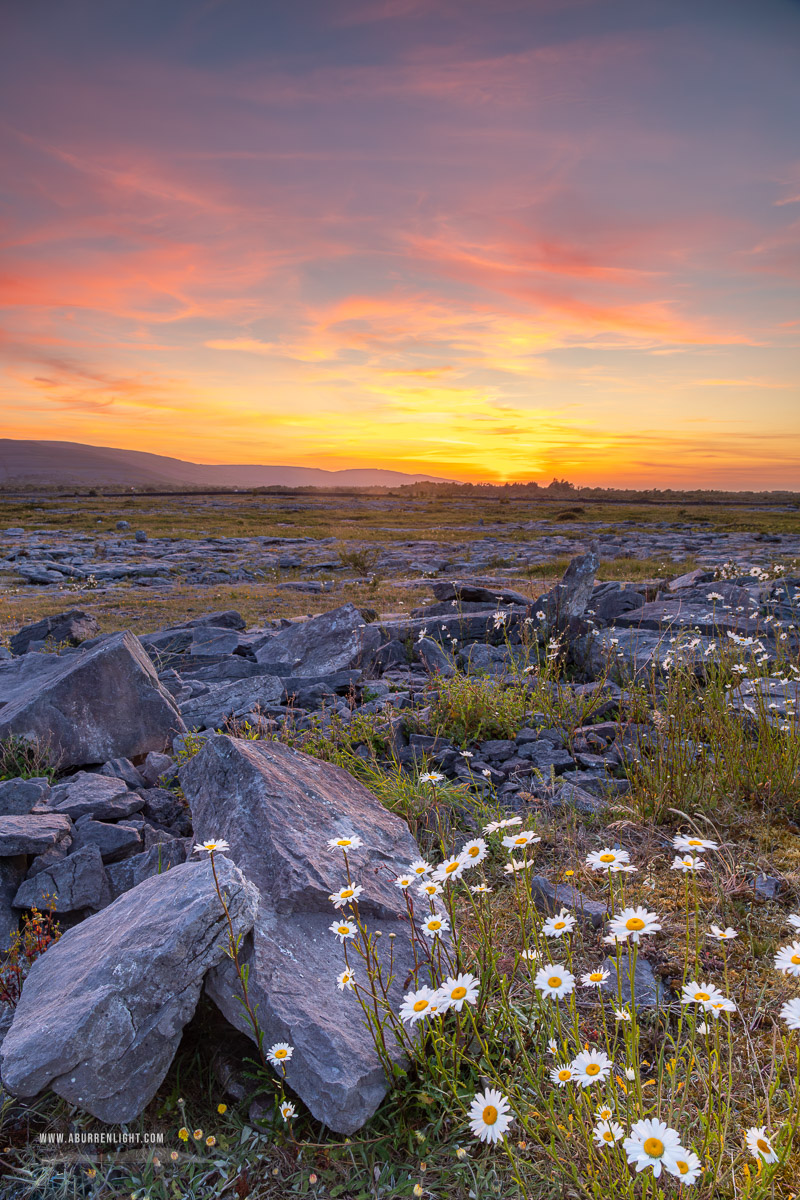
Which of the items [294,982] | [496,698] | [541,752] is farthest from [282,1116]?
[496,698]

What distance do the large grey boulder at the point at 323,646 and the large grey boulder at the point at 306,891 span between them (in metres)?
3.68

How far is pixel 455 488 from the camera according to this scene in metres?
98.8

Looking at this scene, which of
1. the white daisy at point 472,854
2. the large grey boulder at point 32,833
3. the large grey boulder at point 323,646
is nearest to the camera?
the white daisy at point 472,854

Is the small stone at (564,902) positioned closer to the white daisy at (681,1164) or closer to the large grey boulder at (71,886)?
the white daisy at (681,1164)

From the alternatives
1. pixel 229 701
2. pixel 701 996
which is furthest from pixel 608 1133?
pixel 229 701

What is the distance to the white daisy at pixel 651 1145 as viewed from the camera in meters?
1.42

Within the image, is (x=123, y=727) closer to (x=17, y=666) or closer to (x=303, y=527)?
(x=17, y=666)

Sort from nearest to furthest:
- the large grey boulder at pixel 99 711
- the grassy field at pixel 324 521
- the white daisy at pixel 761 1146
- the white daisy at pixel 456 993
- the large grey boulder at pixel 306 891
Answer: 1. the white daisy at pixel 761 1146
2. the white daisy at pixel 456 993
3. the large grey boulder at pixel 306 891
4. the large grey boulder at pixel 99 711
5. the grassy field at pixel 324 521

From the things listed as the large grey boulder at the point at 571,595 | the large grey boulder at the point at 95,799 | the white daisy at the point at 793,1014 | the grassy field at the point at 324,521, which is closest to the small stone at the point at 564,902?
the white daisy at the point at 793,1014

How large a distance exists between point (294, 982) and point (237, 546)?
25351mm

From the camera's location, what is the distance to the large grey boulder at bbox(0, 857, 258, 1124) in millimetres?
2154

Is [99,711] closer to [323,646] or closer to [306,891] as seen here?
[306,891]

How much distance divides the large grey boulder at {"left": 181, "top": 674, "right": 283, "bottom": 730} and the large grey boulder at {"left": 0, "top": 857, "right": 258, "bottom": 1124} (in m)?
3.60

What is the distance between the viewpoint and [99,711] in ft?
17.3
